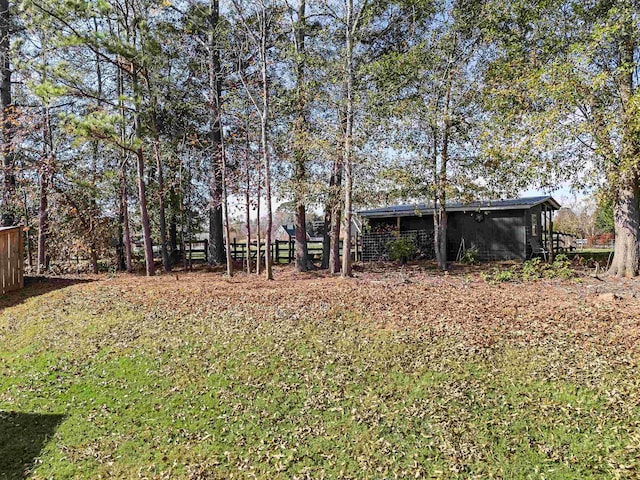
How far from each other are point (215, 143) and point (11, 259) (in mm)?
6296

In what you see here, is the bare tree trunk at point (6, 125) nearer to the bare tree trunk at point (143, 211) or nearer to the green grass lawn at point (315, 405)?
the bare tree trunk at point (143, 211)

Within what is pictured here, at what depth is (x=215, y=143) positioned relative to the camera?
12969mm

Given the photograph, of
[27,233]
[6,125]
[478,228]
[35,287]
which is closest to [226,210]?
[35,287]

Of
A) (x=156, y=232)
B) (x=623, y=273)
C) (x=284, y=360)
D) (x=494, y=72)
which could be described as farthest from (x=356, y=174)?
(x=156, y=232)

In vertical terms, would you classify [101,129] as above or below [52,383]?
above

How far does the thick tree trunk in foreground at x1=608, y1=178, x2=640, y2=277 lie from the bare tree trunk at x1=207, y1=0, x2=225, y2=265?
33.3 feet

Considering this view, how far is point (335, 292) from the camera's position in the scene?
757 cm

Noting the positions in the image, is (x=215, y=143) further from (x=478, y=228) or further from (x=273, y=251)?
(x=478, y=228)

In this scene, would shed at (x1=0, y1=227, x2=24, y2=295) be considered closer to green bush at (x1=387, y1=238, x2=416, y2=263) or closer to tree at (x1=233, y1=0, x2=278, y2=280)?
tree at (x1=233, y1=0, x2=278, y2=280)

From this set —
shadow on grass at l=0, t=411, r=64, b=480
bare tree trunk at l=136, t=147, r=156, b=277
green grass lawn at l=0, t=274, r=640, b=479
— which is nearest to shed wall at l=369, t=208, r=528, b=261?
bare tree trunk at l=136, t=147, r=156, b=277

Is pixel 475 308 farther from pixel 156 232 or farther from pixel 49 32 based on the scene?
pixel 156 232

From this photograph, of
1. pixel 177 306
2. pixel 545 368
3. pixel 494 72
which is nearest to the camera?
pixel 545 368

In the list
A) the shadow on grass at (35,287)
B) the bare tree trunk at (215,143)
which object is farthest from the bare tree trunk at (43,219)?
the bare tree trunk at (215,143)

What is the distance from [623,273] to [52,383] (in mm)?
11127
